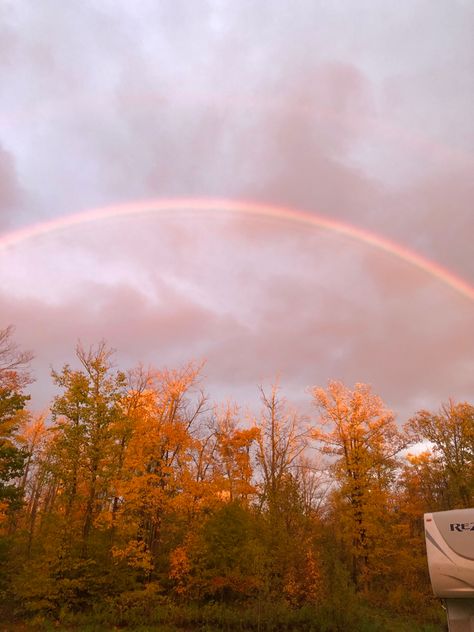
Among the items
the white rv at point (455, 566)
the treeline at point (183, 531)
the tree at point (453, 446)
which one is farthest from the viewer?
the tree at point (453, 446)

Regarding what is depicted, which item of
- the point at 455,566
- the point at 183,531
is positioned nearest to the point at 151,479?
the point at 183,531

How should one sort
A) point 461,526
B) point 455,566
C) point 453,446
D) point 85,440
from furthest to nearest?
1. point 453,446
2. point 85,440
3. point 461,526
4. point 455,566

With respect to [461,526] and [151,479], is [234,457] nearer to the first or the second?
[151,479]

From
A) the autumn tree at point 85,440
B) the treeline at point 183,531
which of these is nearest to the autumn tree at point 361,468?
the treeline at point 183,531

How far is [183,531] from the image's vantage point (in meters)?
21.9

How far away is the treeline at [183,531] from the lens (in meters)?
17.3

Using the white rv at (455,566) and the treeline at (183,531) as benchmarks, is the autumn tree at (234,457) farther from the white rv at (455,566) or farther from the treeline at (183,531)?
the white rv at (455,566)

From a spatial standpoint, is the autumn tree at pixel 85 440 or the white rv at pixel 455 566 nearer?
the white rv at pixel 455 566

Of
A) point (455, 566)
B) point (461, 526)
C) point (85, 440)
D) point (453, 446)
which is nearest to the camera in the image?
point (455, 566)

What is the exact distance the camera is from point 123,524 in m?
19.0

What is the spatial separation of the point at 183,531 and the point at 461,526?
15587mm

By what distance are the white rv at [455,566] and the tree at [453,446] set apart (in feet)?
62.0

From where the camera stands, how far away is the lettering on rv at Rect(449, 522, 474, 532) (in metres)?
9.31

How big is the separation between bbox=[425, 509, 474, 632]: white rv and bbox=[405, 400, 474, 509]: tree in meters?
18.9
